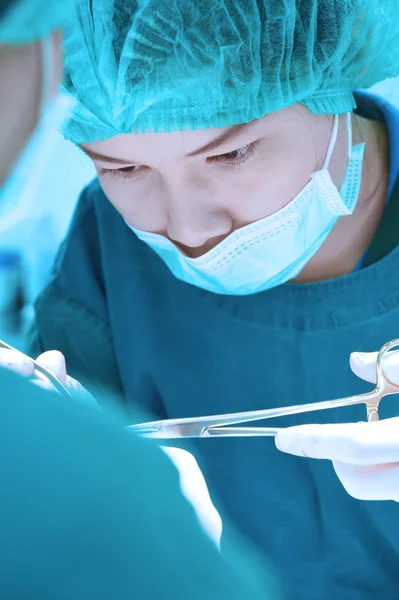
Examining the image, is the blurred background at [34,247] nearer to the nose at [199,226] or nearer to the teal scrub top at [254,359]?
the teal scrub top at [254,359]

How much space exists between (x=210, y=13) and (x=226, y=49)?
4 centimetres

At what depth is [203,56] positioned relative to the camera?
80cm

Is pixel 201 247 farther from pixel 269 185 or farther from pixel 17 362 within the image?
pixel 17 362

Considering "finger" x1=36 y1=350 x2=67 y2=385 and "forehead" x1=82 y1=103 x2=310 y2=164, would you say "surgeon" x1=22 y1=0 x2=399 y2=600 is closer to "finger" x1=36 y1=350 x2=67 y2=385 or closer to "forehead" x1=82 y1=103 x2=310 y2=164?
"forehead" x1=82 y1=103 x2=310 y2=164

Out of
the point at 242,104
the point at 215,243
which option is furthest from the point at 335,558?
the point at 242,104

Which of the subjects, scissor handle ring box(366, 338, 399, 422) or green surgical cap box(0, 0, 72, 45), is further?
scissor handle ring box(366, 338, 399, 422)

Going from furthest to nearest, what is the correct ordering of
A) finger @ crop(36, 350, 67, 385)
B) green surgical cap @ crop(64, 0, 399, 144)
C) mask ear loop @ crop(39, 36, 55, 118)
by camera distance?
finger @ crop(36, 350, 67, 385) → green surgical cap @ crop(64, 0, 399, 144) → mask ear loop @ crop(39, 36, 55, 118)

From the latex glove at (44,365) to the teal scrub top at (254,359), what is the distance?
218mm

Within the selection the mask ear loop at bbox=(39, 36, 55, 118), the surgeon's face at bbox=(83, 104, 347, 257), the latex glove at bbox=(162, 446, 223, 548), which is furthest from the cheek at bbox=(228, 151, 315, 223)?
the mask ear loop at bbox=(39, 36, 55, 118)

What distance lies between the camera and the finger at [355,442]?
0.76m

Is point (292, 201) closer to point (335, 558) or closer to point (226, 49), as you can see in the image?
point (226, 49)

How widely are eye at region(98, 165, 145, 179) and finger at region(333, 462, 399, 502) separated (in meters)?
0.51

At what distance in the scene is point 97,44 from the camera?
798 mm

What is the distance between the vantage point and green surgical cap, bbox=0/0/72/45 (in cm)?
40
